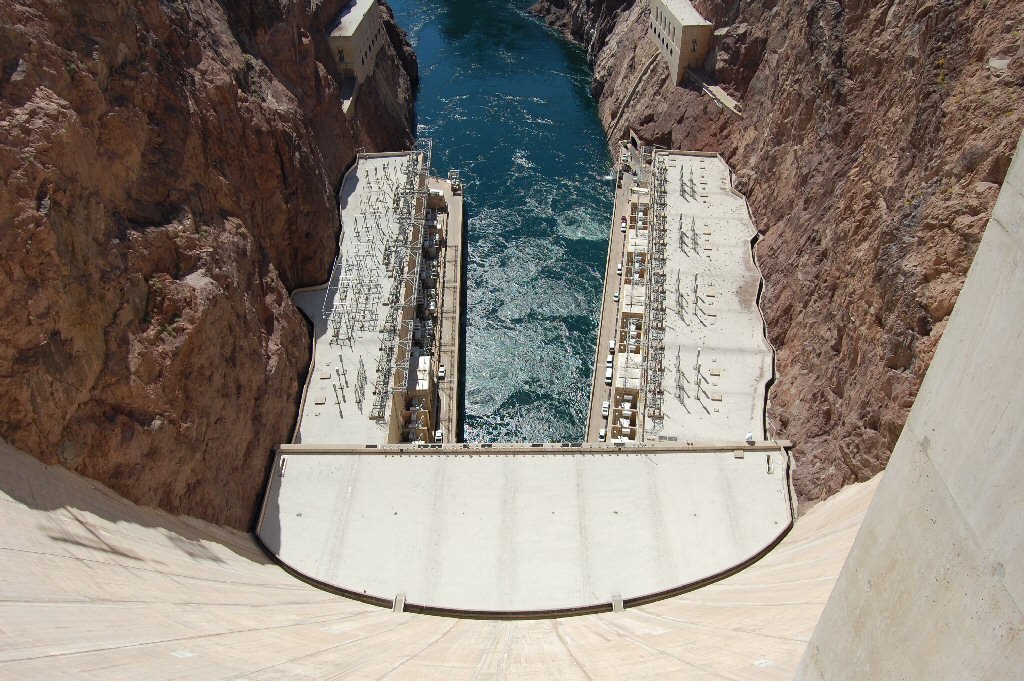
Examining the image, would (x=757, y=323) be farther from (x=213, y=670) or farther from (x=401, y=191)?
(x=213, y=670)

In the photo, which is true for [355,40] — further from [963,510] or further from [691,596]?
[963,510]

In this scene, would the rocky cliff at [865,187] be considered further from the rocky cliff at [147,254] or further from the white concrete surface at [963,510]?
the rocky cliff at [147,254]

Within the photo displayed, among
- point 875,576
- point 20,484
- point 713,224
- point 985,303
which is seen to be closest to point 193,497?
point 20,484

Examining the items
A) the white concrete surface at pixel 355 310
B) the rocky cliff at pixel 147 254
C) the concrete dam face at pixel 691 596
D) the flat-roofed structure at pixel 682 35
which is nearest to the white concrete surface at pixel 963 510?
the concrete dam face at pixel 691 596

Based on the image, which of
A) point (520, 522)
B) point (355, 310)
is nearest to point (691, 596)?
point (520, 522)

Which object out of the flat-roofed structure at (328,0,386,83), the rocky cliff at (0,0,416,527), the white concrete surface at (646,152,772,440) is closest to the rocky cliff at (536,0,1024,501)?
the white concrete surface at (646,152,772,440)

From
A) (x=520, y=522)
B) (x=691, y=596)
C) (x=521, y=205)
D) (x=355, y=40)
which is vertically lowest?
(x=521, y=205)
